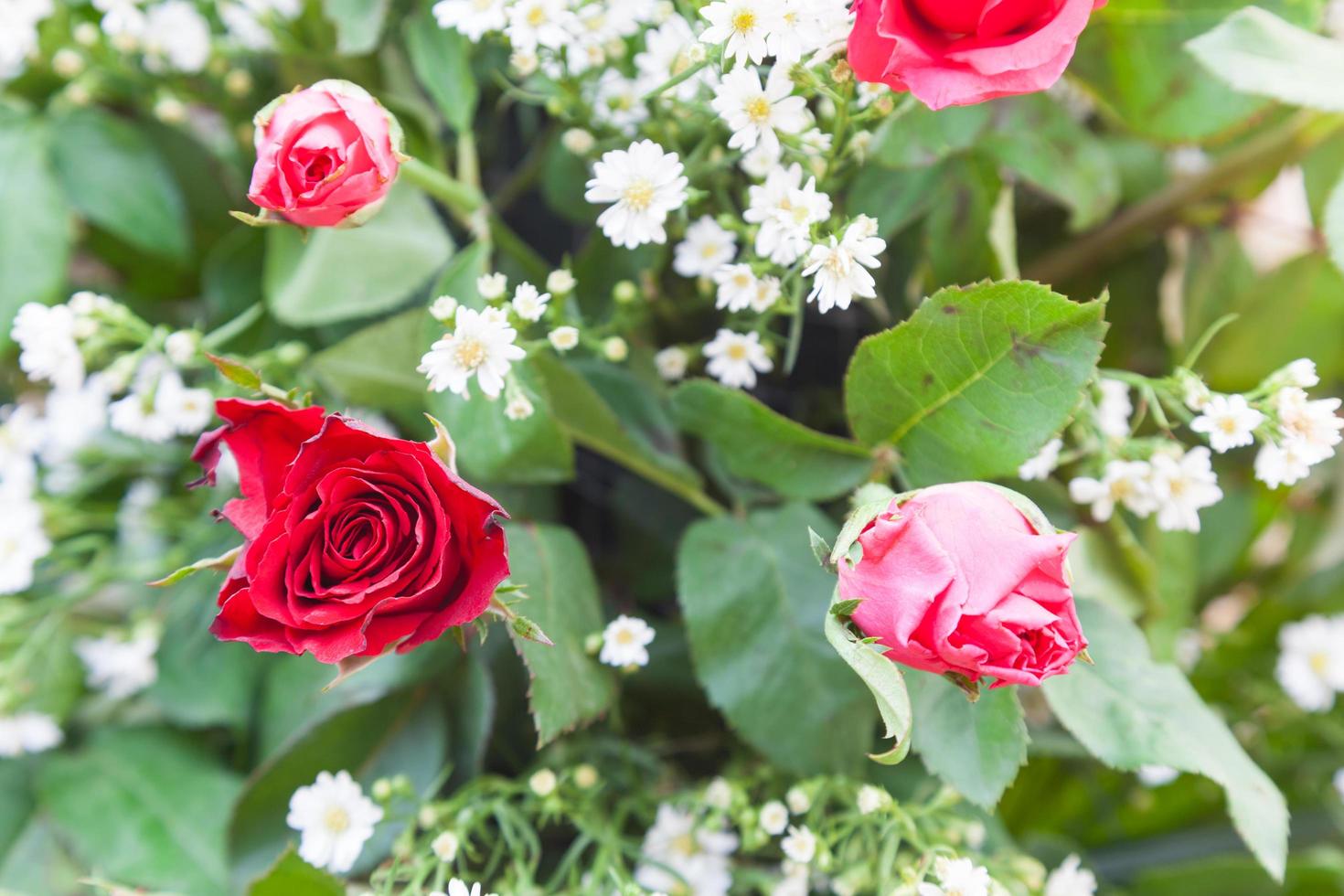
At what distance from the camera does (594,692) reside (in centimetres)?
40

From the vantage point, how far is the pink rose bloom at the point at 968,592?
10.7 inches

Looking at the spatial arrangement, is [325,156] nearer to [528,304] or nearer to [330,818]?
[528,304]

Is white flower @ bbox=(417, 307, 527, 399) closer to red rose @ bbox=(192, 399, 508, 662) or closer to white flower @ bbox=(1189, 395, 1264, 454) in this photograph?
red rose @ bbox=(192, 399, 508, 662)

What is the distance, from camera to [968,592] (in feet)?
0.90

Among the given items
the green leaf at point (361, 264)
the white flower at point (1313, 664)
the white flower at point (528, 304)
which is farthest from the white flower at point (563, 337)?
the white flower at point (1313, 664)

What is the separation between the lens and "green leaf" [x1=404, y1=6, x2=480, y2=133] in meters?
0.44

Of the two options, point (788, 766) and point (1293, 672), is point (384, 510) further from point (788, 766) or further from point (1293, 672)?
point (1293, 672)

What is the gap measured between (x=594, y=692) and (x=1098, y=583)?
23 centimetres

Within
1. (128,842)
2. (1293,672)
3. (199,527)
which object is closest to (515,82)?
(199,527)

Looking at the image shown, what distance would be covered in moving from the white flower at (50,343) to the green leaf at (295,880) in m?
0.21

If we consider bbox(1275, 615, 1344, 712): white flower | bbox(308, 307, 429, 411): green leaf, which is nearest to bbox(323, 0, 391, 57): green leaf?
bbox(308, 307, 429, 411): green leaf

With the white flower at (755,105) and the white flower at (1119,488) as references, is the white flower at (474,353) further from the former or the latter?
the white flower at (1119,488)

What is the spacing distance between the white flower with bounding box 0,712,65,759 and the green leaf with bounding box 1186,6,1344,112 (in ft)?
1.99

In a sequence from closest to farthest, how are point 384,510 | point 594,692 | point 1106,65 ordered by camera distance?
1. point 384,510
2. point 594,692
3. point 1106,65
